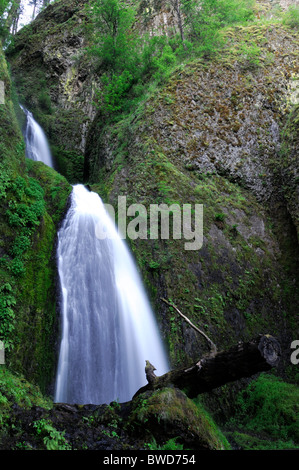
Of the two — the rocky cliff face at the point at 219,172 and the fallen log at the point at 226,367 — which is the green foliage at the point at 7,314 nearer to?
the fallen log at the point at 226,367

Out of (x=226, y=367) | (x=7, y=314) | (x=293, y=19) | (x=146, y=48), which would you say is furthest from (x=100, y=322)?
(x=293, y=19)

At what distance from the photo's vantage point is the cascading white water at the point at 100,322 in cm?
629

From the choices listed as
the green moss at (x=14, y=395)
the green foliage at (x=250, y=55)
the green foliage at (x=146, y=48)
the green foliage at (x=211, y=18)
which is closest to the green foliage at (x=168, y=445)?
the green moss at (x=14, y=395)

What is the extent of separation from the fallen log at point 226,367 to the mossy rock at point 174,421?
0.39 m

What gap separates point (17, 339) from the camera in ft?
18.9

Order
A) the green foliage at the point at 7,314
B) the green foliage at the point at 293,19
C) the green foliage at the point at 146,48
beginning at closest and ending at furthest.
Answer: the green foliage at the point at 7,314, the green foliage at the point at 146,48, the green foliage at the point at 293,19

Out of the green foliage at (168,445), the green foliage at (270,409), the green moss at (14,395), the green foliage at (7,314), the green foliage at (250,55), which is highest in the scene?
the green foliage at (250,55)

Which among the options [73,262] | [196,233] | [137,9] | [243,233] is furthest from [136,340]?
[137,9]

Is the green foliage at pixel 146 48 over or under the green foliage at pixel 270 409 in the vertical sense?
over

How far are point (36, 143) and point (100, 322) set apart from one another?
12.1 m

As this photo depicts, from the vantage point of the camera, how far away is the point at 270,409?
6684 mm

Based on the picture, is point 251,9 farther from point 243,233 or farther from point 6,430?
point 6,430
